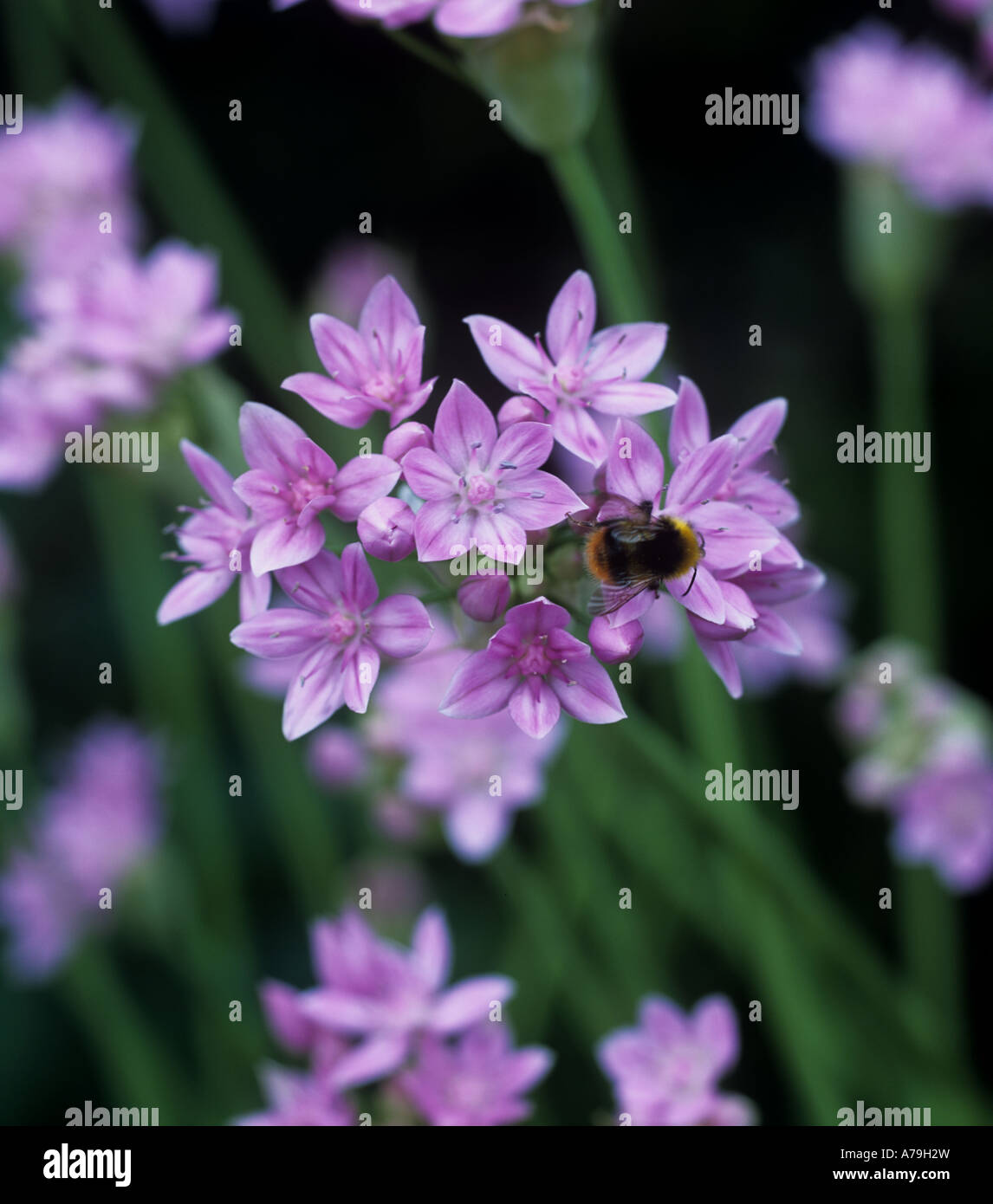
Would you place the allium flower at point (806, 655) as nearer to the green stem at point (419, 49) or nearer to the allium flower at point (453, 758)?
the allium flower at point (453, 758)

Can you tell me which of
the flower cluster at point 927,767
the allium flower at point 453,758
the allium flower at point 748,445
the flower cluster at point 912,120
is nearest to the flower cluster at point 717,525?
the allium flower at point 748,445

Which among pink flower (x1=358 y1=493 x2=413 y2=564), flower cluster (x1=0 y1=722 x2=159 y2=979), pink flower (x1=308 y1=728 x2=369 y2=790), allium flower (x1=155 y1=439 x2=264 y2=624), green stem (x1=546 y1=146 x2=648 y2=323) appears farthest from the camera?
flower cluster (x1=0 y1=722 x2=159 y2=979)

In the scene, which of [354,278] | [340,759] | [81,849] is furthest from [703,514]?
[81,849]

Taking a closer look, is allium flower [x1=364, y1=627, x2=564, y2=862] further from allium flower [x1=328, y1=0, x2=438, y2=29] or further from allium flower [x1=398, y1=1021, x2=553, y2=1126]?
allium flower [x1=328, y1=0, x2=438, y2=29]

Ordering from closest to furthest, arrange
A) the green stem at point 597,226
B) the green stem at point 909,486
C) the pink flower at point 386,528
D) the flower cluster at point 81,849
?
the pink flower at point 386,528, the green stem at point 597,226, the green stem at point 909,486, the flower cluster at point 81,849

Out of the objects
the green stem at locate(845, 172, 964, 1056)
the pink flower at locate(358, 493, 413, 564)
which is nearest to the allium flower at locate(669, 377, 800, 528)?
the pink flower at locate(358, 493, 413, 564)

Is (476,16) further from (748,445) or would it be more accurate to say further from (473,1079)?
(473,1079)

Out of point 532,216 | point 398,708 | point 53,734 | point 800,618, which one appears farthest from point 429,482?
point 532,216
